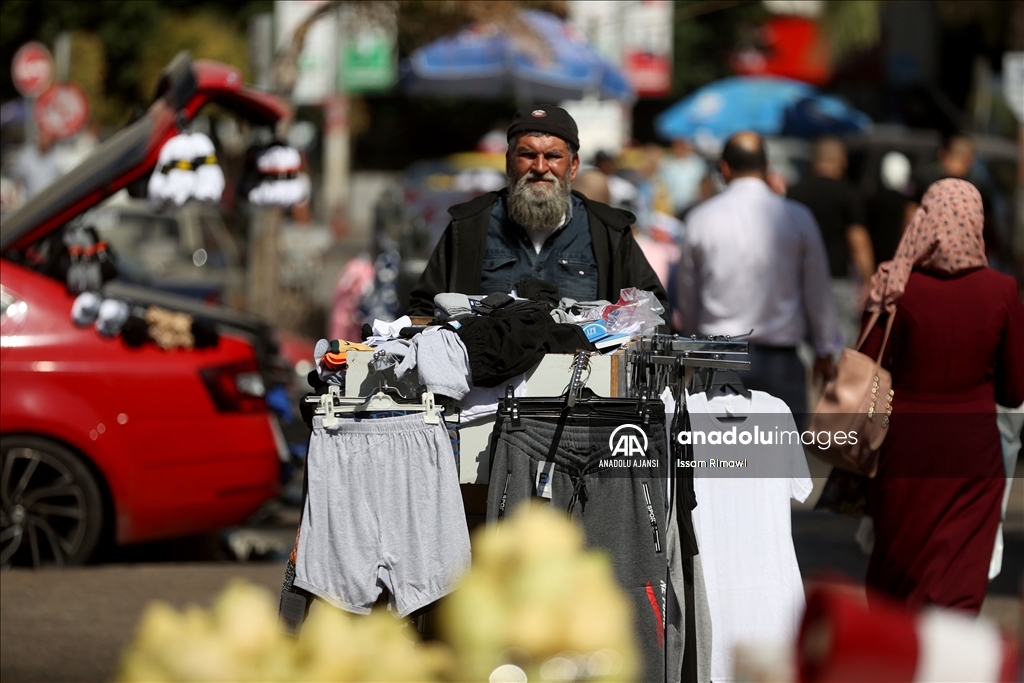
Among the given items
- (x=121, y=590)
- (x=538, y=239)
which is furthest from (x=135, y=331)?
(x=538, y=239)

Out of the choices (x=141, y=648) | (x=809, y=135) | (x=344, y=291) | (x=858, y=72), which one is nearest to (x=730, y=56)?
(x=858, y=72)

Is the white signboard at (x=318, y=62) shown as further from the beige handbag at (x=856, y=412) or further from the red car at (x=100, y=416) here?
the beige handbag at (x=856, y=412)

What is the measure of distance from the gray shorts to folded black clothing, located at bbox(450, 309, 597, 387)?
0.24 m

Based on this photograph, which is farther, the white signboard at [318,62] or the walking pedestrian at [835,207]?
the white signboard at [318,62]

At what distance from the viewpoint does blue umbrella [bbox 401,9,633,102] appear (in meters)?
18.1

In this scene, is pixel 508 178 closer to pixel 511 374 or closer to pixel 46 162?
pixel 511 374

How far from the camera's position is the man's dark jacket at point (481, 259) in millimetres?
5219

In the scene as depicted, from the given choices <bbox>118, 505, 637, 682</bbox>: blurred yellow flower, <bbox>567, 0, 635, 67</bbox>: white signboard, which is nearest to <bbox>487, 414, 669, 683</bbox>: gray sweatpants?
<bbox>118, 505, 637, 682</bbox>: blurred yellow flower

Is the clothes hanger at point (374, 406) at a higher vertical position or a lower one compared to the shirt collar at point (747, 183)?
lower

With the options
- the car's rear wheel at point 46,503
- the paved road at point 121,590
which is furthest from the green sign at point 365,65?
the car's rear wheel at point 46,503

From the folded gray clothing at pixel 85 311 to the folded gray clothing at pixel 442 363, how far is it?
3.61 m

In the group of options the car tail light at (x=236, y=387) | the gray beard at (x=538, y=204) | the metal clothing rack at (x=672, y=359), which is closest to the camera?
the metal clothing rack at (x=672, y=359)

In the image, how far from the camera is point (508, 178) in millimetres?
5234

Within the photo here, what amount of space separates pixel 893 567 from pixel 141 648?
4.29m
